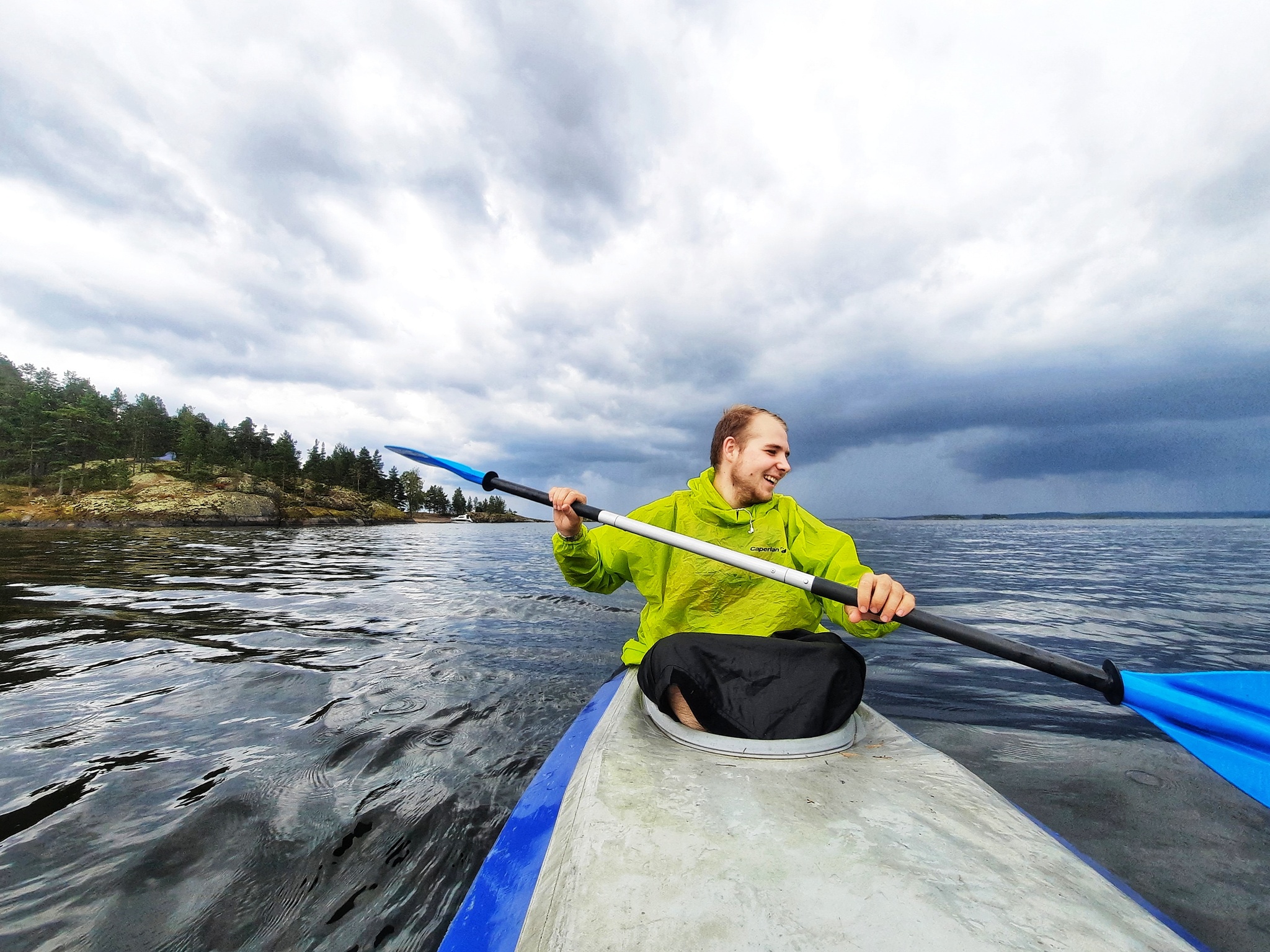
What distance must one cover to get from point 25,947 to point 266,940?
2.97ft

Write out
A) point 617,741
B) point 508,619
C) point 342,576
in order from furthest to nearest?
point 342,576 → point 508,619 → point 617,741

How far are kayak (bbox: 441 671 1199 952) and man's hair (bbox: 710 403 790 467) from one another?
204cm

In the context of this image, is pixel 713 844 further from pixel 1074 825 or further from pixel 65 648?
pixel 65 648

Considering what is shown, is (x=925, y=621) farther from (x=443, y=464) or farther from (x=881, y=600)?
(x=443, y=464)

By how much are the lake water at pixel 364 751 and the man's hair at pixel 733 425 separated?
2762 millimetres

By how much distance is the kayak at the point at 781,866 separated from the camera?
133 centimetres

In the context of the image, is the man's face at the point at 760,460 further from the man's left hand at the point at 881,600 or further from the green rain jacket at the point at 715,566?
the man's left hand at the point at 881,600

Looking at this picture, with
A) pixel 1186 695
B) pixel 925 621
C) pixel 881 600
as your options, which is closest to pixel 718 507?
pixel 881 600

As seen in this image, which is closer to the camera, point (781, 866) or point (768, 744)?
point (781, 866)

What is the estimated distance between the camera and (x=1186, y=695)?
2645 millimetres

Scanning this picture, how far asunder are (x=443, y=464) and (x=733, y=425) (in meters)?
3.31

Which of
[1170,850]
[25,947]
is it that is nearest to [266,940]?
[25,947]

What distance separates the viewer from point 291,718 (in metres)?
4.11

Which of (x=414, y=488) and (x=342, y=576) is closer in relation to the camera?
(x=342, y=576)
